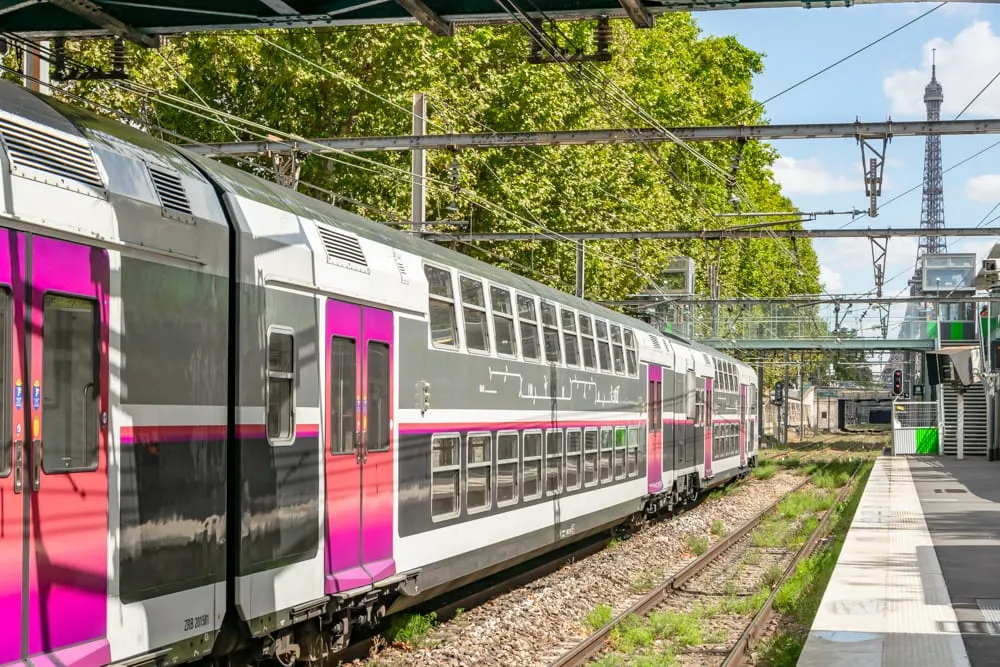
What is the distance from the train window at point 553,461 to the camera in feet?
51.1

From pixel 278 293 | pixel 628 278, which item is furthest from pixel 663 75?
pixel 278 293

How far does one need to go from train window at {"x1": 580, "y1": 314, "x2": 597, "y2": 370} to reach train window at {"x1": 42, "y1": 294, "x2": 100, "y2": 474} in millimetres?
11003

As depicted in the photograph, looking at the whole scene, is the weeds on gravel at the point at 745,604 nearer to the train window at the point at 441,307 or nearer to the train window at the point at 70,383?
the train window at the point at 441,307

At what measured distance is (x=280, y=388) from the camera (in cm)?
877

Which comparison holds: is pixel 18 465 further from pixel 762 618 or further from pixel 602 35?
pixel 762 618

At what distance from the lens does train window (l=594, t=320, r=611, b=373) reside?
1833 cm

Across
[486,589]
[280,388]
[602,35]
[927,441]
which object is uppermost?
[602,35]

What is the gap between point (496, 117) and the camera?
32625 mm

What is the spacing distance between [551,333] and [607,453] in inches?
146

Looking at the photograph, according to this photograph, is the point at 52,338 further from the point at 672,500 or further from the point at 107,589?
the point at 672,500

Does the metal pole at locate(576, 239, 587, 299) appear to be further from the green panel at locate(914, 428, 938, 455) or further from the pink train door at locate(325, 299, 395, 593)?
the green panel at locate(914, 428, 938, 455)

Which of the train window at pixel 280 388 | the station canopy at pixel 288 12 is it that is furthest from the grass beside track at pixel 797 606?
the station canopy at pixel 288 12

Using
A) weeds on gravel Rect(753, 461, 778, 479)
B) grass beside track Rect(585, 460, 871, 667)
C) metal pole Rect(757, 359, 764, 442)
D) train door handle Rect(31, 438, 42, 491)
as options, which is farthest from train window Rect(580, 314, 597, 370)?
metal pole Rect(757, 359, 764, 442)

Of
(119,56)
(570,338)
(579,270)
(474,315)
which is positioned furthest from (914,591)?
(579,270)
